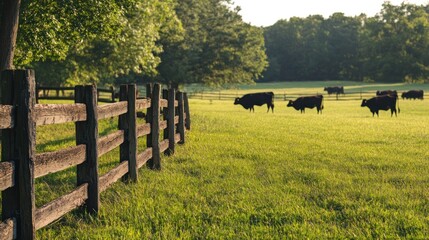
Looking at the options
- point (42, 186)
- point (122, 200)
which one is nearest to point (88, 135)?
point (122, 200)

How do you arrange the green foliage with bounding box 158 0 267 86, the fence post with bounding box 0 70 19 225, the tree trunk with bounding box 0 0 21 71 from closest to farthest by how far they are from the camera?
the fence post with bounding box 0 70 19 225 < the tree trunk with bounding box 0 0 21 71 < the green foliage with bounding box 158 0 267 86

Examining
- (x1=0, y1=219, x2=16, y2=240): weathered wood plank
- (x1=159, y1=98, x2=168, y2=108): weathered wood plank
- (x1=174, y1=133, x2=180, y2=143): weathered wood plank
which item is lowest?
(x1=174, y1=133, x2=180, y2=143): weathered wood plank

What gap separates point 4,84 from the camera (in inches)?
185

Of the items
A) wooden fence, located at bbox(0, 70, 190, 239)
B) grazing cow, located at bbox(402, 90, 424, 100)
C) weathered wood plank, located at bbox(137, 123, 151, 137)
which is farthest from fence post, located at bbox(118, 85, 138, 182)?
grazing cow, located at bbox(402, 90, 424, 100)

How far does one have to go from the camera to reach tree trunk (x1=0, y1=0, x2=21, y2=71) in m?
13.2

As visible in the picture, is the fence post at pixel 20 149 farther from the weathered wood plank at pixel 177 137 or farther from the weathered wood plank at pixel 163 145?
the weathered wood plank at pixel 177 137

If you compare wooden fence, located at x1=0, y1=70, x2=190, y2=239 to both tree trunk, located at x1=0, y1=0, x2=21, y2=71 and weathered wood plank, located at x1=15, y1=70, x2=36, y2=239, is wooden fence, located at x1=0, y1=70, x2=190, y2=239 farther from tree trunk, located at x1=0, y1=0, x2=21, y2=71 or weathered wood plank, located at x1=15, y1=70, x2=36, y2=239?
tree trunk, located at x1=0, y1=0, x2=21, y2=71

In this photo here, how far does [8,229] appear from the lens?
4480 millimetres

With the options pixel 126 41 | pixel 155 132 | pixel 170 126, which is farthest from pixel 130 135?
pixel 126 41

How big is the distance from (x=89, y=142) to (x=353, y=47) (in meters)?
127

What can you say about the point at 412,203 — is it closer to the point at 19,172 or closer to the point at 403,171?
the point at 403,171

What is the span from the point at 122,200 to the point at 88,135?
4.10 feet

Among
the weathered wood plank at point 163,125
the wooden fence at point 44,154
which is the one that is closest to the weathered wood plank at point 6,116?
the wooden fence at point 44,154

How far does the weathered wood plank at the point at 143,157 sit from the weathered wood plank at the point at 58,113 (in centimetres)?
245
